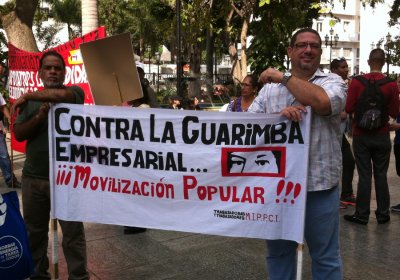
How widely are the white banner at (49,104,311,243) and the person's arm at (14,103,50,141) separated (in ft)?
0.19

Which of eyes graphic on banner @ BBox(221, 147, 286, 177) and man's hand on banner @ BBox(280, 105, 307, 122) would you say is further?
eyes graphic on banner @ BBox(221, 147, 286, 177)

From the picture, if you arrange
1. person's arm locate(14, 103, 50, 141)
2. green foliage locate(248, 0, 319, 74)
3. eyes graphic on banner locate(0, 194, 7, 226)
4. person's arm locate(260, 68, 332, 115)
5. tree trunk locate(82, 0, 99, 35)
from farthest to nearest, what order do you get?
green foliage locate(248, 0, 319, 74) < tree trunk locate(82, 0, 99, 35) < person's arm locate(14, 103, 50, 141) < eyes graphic on banner locate(0, 194, 7, 226) < person's arm locate(260, 68, 332, 115)

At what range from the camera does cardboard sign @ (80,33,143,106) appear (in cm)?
421

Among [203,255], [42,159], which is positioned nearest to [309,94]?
[42,159]

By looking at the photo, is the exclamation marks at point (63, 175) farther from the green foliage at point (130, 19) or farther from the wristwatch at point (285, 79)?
the green foliage at point (130, 19)

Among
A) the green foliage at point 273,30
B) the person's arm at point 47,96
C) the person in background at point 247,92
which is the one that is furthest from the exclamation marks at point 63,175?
the green foliage at point 273,30

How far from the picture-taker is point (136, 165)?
3.33 meters

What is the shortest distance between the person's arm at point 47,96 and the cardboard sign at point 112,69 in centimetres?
86

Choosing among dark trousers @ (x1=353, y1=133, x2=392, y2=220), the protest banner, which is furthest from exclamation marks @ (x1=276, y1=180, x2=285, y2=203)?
the protest banner

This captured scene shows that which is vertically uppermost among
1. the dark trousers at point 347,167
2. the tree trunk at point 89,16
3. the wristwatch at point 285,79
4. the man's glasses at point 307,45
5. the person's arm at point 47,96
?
the tree trunk at point 89,16

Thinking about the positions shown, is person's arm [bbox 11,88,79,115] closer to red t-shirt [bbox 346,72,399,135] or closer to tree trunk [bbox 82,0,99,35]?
red t-shirt [bbox 346,72,399,135]

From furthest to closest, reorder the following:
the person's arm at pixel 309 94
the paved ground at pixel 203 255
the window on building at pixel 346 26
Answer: the window on building at pixel 346 26, the paved ground at pixel 203 255, the person's arm at pixel 309 94

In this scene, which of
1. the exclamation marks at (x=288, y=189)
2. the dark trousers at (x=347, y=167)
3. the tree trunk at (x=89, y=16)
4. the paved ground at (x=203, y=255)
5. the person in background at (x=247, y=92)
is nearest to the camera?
the exclamation marks at (x=288, y=189)

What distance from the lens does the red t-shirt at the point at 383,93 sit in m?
5.33
